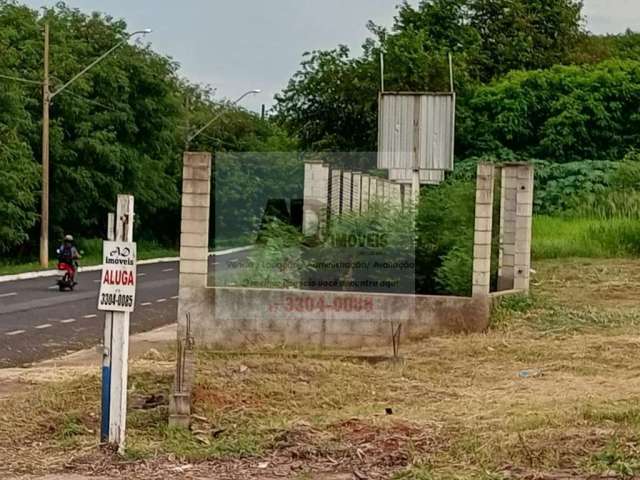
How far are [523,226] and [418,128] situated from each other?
139 inches

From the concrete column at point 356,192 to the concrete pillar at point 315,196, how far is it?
43cm

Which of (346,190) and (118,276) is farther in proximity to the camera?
(346,190)

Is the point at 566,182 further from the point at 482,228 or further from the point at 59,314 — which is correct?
the point at 482,228

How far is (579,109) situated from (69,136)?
62.8 feet

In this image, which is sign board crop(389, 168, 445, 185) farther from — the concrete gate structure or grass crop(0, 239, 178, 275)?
grass crop(0, 239, 178, 275)

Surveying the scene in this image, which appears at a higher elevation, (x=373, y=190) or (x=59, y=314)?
(x=373, y=190)

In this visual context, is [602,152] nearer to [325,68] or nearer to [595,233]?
[325,68]

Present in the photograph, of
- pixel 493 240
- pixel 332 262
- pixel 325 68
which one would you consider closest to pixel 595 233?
pixel 493 240

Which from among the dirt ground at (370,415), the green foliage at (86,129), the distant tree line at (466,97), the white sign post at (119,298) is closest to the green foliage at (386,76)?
the distant tree line at (466,97)

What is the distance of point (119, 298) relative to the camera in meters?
7.62

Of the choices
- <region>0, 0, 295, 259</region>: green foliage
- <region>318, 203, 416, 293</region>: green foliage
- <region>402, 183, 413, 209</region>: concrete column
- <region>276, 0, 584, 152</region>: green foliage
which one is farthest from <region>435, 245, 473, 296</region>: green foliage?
<region>0, 0, 295, 259</region>: green foliage

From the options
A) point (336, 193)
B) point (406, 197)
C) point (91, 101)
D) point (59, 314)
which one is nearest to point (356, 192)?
point (336, 193)

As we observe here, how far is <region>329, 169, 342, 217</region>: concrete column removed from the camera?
1523cm

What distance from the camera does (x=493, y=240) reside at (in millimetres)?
16078
